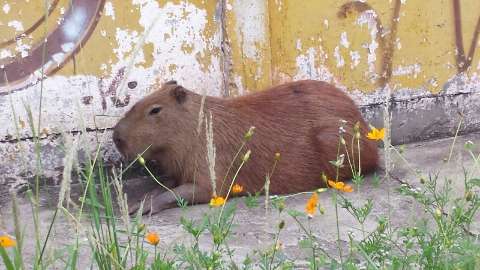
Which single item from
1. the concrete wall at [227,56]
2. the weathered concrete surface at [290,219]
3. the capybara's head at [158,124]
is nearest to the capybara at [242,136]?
the capybara's head at [158,124]

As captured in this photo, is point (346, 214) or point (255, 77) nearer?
point (346, 214)

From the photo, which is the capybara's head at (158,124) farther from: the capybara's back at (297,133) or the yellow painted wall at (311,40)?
the yellow painted wall at (311,40)

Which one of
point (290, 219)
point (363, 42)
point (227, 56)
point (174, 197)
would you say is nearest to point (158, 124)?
point (174, 197)

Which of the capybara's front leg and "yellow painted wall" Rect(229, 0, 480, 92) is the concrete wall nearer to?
"yellow painted wall" Rect(229, 0, 480, 92)

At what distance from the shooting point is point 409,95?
5254mm

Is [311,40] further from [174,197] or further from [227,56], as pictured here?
[174,197]

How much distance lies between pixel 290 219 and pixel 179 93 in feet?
2.99

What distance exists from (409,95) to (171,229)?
6.73ft

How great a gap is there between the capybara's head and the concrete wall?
7.1 inches

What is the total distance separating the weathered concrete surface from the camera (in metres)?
3.55

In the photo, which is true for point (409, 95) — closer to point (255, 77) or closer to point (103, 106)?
point (255, 77)

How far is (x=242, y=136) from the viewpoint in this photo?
14.4 ft

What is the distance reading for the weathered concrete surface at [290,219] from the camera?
355 centimetres

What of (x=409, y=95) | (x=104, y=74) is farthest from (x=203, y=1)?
(x=409, y=95)
